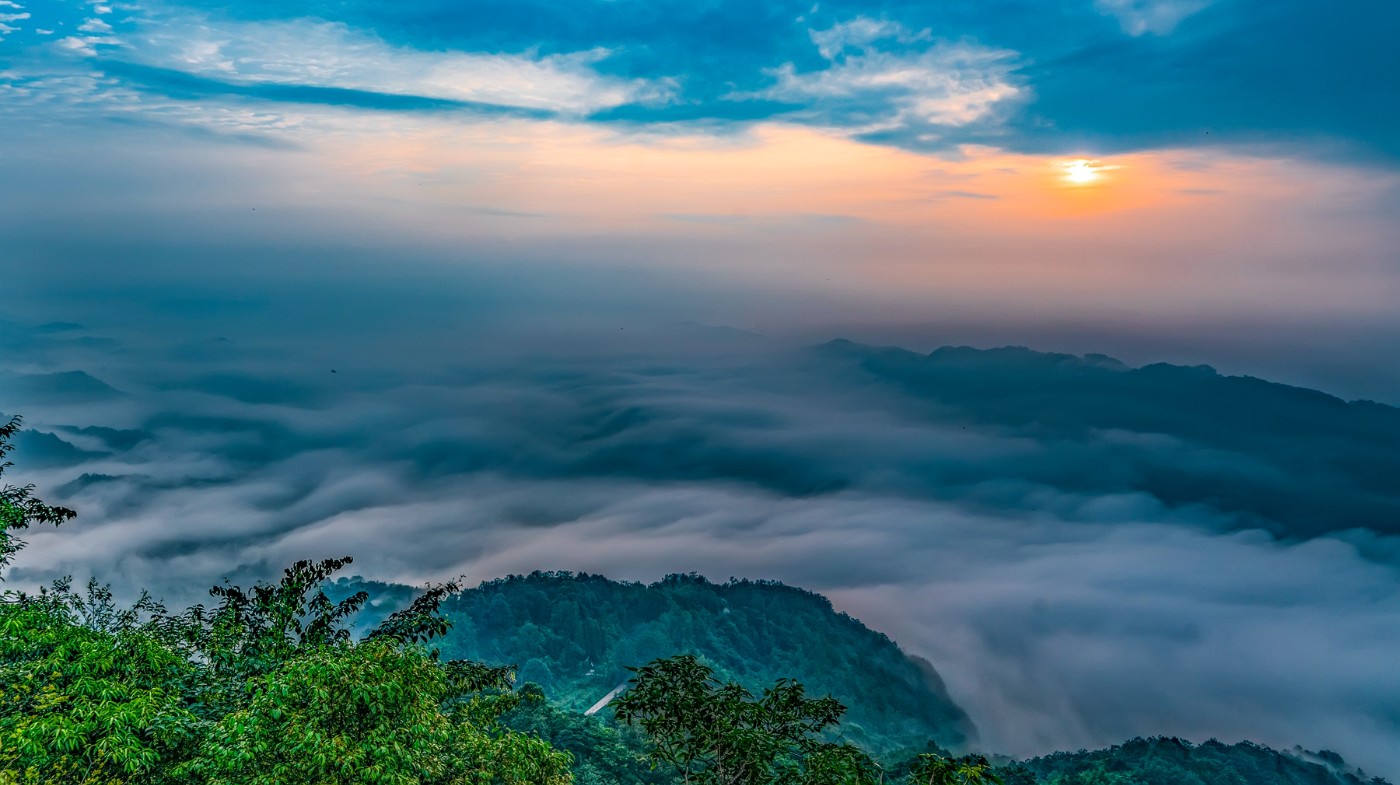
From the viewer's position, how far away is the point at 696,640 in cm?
17700

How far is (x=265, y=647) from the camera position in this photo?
1948 centimetres

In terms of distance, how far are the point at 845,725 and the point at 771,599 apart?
5998cm

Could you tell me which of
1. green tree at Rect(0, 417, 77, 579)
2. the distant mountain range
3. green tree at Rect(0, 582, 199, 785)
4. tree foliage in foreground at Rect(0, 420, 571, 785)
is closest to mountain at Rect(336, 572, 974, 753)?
the distant mountain range

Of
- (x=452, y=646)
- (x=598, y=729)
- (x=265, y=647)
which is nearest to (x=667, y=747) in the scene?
(x=265, y=647)

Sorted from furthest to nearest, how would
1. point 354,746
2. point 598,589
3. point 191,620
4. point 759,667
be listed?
point 598,589, point 759,667, point 191,620, point 354,746

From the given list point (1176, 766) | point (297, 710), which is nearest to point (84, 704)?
point (297, 710)

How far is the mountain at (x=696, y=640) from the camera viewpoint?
16150 cm

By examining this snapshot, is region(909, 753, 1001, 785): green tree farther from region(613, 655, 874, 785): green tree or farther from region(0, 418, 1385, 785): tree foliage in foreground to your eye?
region(613, 655, 874, 785): green tree

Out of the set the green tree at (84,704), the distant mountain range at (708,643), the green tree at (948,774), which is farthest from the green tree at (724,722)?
the distant mountain range at (708,643)

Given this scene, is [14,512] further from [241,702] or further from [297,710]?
[297,710]

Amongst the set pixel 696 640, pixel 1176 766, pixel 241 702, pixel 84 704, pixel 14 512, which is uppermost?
pixel 14 512

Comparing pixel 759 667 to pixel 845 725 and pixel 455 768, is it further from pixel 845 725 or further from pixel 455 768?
pixel 455 768

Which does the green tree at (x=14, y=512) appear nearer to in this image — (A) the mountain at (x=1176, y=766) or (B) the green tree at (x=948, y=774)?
(B) the green tree at (x=948, y=774)

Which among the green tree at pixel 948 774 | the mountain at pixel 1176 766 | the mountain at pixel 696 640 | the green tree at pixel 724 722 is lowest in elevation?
the mountain at pixel 696 640
